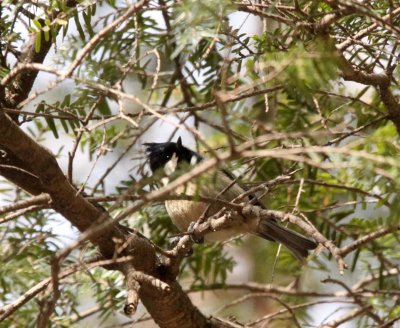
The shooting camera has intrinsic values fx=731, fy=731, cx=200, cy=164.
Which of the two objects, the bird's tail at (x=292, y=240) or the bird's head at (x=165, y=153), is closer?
the bird's tail at (x=292, y=240)

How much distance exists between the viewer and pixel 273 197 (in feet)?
6.97

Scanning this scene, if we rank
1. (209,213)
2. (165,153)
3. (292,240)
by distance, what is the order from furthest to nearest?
(165,153), (292,240), (209,213)

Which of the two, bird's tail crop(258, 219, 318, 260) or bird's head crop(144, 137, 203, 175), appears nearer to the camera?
bird's tail crop(258, 219, 318, 260)

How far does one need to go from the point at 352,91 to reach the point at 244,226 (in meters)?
0.71

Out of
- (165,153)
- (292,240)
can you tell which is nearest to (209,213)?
(292,240)

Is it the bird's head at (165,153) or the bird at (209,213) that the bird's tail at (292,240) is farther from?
the bird's head at (165,153)

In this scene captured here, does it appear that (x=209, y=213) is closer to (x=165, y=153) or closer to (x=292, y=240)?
(x=292, y=240)

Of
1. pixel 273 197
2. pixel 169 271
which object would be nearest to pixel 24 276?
pixel 169 271

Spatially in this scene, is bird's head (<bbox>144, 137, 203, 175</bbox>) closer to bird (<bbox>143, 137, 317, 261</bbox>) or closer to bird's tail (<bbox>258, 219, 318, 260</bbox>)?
bird (<bbox>143, 137, 317, 261</bbox>)

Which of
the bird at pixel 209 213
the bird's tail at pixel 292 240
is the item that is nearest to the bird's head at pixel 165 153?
the bird at pixel 209 213

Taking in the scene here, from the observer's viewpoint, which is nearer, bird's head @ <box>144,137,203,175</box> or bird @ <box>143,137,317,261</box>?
bird @ <box>143,137,317,261</box>

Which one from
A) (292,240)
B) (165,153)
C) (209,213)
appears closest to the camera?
(209,213)

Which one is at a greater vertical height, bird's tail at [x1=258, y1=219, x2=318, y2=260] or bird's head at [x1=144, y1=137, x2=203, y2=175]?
bird's head at [x1=144, y1=137, x2=203, y2=175]

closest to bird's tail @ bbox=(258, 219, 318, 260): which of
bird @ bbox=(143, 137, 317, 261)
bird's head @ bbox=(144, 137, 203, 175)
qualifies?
bird @ bbox=(143, 137, 317, 261)
